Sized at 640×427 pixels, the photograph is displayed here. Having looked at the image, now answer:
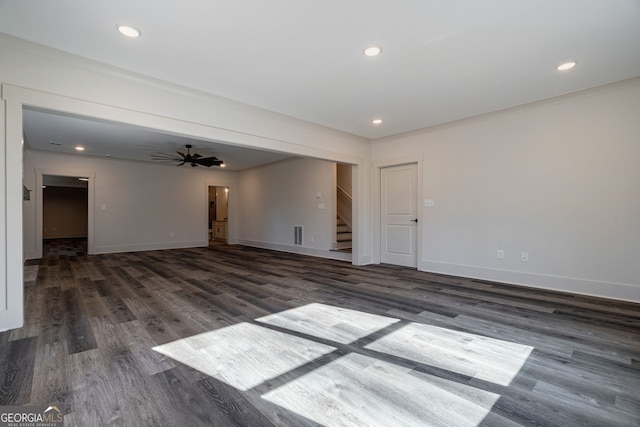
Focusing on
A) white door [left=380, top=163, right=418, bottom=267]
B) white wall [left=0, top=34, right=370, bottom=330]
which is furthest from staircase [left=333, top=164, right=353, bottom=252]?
white wall [left=0, top=34, right=370, bottom=330]

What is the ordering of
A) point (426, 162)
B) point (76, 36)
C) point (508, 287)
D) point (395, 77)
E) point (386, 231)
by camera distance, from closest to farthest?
point (76, 36), point (395, 77), point (508, 287), point (426, 162), point (386, 231)

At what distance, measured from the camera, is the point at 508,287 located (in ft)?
13.5

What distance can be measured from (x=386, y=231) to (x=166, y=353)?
468 centimetres

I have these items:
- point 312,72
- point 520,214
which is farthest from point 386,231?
point 312,72

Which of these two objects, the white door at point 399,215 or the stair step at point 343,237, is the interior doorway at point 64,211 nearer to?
the stair step at point 343,237

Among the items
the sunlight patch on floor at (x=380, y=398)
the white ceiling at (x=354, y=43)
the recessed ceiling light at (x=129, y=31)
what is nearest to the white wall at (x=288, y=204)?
the white ceiling at (x=354, y=43)

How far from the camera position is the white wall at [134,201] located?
698 cm

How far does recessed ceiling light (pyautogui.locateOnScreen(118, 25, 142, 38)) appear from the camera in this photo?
7.95ft

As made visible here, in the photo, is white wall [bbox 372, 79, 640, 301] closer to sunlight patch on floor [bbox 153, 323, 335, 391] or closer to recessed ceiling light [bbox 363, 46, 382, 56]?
recessed ceiling light [bbox 363, 46, 382, 56]

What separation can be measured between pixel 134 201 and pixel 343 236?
591cm

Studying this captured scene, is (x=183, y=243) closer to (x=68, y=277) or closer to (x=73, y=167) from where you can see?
(x=73, y=167)

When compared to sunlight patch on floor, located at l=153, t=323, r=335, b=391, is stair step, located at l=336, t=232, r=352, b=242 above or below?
above

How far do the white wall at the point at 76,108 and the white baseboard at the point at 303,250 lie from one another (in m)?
3.21

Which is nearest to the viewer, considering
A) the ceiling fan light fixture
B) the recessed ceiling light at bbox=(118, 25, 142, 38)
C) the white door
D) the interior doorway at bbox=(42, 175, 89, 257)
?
the recessed ceiling light at bbox=(118, 25, 142, 38)
